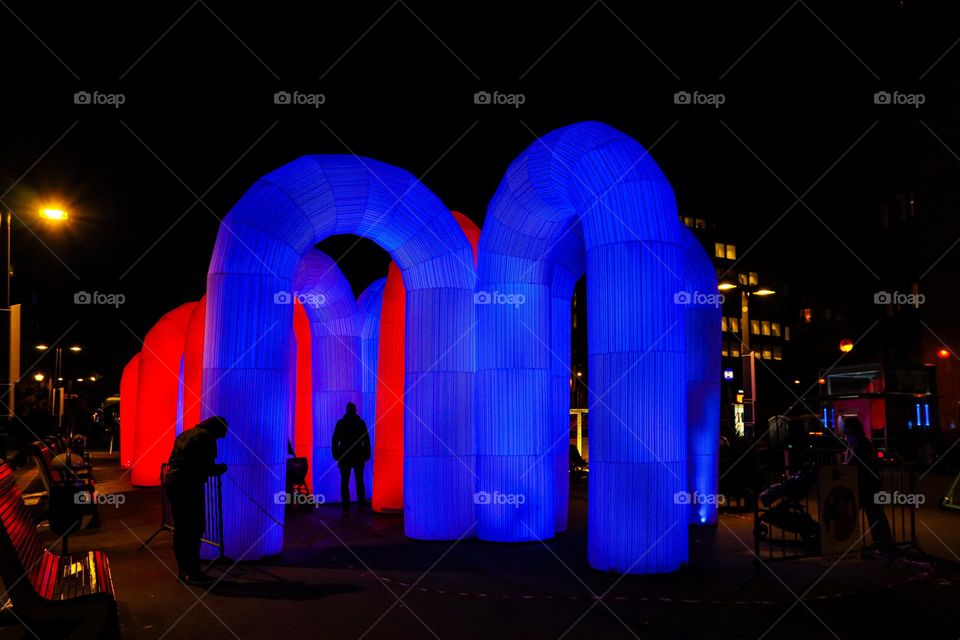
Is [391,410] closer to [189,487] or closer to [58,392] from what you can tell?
[189,487]

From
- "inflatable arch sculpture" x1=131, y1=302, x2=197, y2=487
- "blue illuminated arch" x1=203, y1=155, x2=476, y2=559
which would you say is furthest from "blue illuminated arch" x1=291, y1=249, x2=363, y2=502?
"inflatable arch sculpture" x1=131, y1=302, x2=197, y2=487

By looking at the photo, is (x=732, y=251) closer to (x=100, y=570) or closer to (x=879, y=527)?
(x=879, y=527)

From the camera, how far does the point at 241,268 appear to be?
10.1m

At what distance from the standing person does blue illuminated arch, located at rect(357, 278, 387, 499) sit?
8951mm

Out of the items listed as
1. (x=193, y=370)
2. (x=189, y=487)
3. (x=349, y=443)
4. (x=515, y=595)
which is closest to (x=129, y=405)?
(x=193, y=370)

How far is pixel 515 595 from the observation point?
7.75 metres

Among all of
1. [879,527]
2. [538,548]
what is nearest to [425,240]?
[538,548]

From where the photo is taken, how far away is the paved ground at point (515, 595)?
6.58 metres

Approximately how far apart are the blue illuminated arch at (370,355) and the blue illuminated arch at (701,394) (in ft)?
20.1

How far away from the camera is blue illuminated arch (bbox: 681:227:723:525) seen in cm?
1332

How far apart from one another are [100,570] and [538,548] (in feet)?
18.7

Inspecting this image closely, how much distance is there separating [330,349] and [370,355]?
1101 millimetres

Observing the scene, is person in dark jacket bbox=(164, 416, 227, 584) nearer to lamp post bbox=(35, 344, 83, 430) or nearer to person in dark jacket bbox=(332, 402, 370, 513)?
person in dark jacket bbox=(332, 402, 370, 513)

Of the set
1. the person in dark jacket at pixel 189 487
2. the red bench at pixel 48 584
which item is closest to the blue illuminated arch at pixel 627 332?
the person in dark jacket at pixel 189 487
